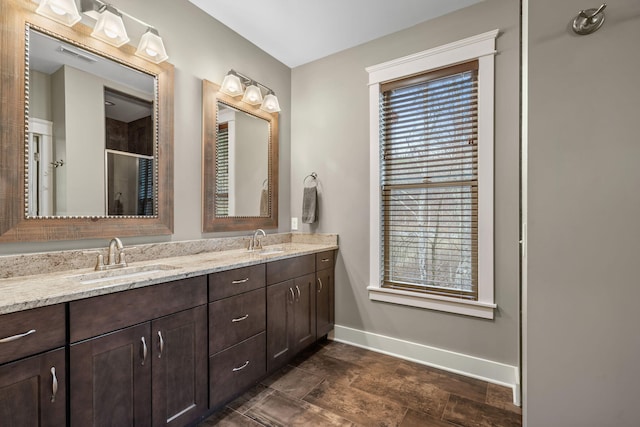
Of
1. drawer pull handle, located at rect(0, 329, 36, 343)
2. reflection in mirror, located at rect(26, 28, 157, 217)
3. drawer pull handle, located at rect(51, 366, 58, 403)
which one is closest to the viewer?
drawer pull handle, located at rect(0, 329, 36, 343)

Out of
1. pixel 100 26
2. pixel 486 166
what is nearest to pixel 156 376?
pixel 100 26

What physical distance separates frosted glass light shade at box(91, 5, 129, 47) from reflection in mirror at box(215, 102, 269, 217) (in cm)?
74

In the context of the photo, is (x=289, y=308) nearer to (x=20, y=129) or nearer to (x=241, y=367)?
(x=241, y=367)

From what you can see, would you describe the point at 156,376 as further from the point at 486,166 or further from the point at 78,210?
the point at 486,166

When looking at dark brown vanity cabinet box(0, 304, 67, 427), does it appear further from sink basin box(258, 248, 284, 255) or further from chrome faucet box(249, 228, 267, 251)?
chrome faucet box(249, 228, 267, 251)

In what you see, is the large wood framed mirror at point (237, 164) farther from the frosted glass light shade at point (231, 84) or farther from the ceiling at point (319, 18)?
the ceiling at point (319, 18)

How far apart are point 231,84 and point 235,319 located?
69.6 inches

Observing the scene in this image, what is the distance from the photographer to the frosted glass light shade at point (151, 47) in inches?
68.1

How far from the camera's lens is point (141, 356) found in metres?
1.27

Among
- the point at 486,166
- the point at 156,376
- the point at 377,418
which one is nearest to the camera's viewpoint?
the point at 156,376

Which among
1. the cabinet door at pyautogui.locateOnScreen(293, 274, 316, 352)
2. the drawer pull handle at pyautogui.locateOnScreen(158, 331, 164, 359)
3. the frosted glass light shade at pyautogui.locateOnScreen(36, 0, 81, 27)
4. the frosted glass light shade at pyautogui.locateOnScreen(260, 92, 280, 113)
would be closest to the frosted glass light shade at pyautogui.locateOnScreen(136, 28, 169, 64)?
the frosted glass light shade at pyautogui.locateOnScreen(36, 0, 81, 27)

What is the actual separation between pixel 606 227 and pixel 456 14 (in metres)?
1.96

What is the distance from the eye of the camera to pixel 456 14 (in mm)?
2170

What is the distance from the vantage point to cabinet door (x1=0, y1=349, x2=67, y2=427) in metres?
0.92
